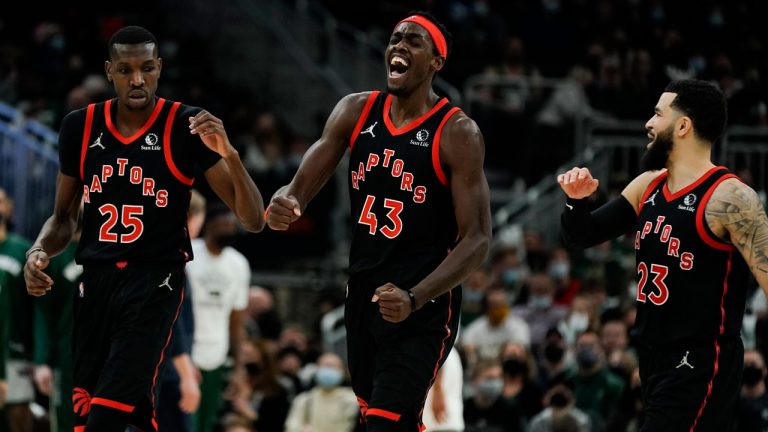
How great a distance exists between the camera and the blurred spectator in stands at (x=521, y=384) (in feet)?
44.0

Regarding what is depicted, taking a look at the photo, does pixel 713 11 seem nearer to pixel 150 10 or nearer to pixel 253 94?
pixel 253 94

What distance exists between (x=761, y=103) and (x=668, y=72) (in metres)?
1.94

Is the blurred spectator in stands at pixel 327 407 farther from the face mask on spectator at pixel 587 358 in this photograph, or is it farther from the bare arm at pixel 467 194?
the bare arm at pixel 467 194

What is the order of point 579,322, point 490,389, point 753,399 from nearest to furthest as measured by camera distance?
1. point 753,399
2. point 490,389
3. point 579,322

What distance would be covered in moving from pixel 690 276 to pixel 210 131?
2.56 m

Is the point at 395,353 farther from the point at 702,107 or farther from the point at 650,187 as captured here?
the point at 702,107

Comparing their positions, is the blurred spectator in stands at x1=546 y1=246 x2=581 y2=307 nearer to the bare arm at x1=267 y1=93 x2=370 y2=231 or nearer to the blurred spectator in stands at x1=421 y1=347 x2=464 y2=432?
the blurred spectator in stands at x1=421 y1=347 x2=464 y2=432

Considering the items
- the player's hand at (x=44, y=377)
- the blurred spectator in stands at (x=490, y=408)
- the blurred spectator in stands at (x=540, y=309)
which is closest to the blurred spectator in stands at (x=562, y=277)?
the blurred spectator in stands at (x=540, y=309)

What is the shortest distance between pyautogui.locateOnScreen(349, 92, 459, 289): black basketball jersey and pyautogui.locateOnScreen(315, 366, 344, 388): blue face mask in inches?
238

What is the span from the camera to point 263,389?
14.1 m

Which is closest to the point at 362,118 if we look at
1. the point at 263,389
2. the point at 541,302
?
the point at 263,389

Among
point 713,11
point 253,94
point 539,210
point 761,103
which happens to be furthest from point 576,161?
point 253,94

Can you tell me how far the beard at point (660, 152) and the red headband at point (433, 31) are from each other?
1.23m

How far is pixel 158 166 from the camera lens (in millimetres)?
7430
